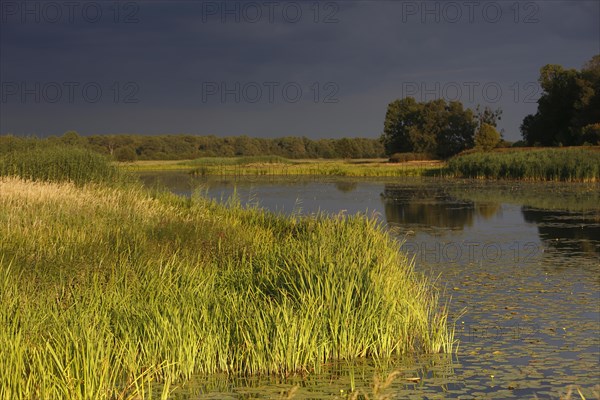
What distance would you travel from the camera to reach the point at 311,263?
9.93 metres

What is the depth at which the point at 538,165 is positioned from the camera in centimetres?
4703

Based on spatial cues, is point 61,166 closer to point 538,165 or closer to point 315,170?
point 538,165

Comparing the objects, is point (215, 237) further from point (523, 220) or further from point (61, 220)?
point (523, 220)

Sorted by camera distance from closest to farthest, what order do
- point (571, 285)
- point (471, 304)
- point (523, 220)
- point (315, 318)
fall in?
point (315, 318)
point (471, 304)
point (571, 285)
point (523, 220)

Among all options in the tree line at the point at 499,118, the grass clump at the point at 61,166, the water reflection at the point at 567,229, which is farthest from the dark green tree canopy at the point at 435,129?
the grass clump at the point at 61,166

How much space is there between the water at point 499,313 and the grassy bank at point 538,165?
1706 cm

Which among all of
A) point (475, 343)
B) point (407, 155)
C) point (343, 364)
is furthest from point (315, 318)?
point (407, 155)

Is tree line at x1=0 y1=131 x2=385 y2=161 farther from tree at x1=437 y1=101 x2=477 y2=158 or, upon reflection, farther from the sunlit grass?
the sunlit grass

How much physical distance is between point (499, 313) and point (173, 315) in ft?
17.6

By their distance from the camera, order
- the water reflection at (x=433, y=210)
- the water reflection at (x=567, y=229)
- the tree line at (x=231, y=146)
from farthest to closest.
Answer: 1. the tree line at (x=231, y=146)
2. the water reflection at (x=433, y=210)
3. the water reflection at (x=567, y=229)

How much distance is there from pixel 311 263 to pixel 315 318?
164 cm

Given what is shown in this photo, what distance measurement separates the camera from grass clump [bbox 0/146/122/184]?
25.5m

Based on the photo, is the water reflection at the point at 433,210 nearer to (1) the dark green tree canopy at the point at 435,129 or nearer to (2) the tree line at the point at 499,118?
(2) the tree line at the point at 499,118

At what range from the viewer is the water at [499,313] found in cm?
764
